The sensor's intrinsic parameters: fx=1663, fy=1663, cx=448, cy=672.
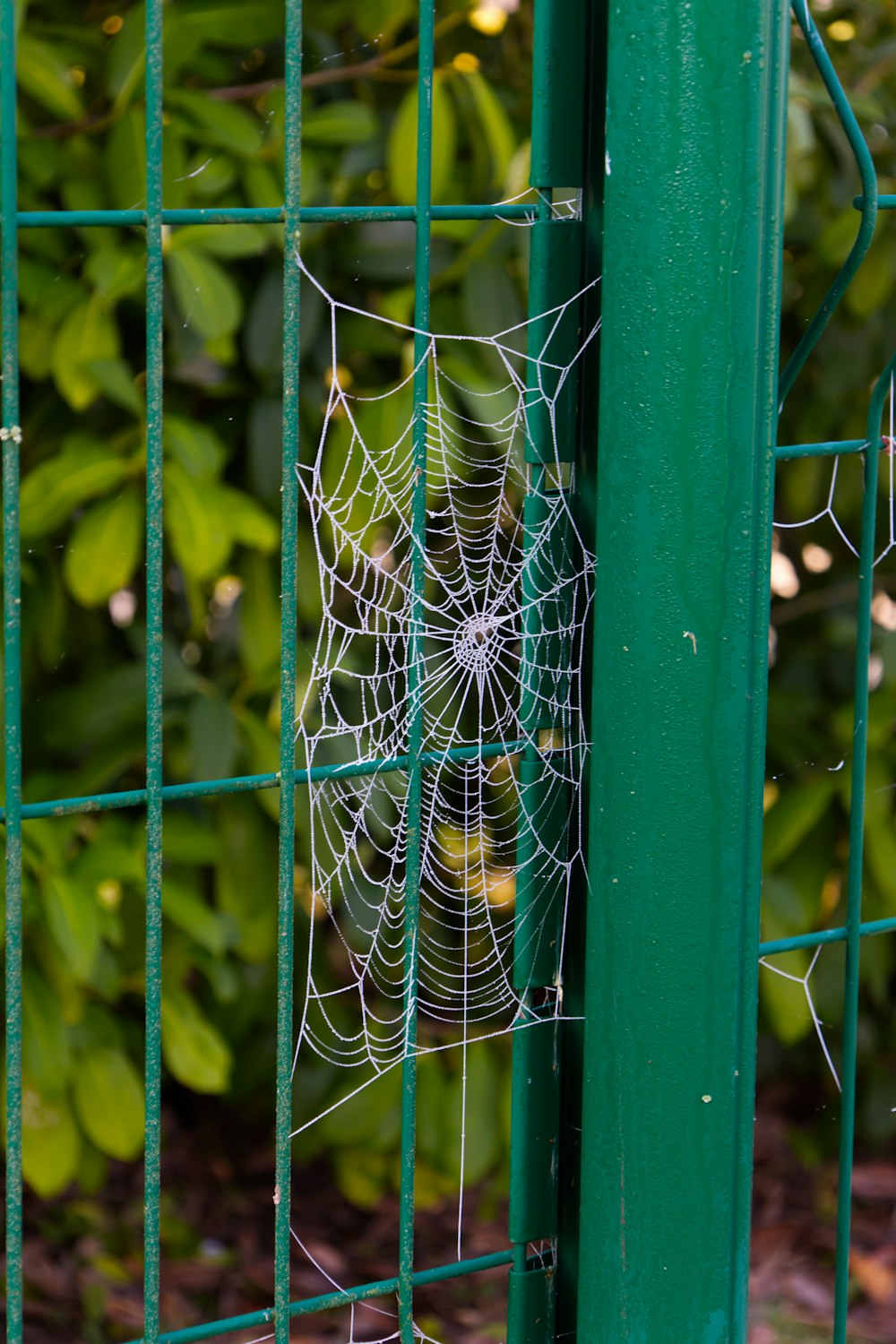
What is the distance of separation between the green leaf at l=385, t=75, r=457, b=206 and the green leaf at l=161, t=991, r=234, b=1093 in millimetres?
1049

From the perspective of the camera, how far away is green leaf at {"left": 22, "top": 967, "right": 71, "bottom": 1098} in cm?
204

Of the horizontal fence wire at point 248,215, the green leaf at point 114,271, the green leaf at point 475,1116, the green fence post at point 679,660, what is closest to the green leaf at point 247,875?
the green leaf at point 475,1116

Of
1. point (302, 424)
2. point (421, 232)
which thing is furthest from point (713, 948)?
point (302, 424)

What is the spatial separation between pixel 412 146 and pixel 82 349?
465mm

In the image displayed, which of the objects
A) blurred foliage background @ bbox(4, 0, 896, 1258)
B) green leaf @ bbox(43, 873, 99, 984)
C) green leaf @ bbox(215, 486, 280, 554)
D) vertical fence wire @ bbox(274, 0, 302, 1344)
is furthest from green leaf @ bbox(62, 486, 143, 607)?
vertical fence wire @ bbox(274, 0, 302, 1344)

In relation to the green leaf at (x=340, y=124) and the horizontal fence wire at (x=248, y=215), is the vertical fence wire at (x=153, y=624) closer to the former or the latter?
the horizontal fence wire at (x=248, y=215)

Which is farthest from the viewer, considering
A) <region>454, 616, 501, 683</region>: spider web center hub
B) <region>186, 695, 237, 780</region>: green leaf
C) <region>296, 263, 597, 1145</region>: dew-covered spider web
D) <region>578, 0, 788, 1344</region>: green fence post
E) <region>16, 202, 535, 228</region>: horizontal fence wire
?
<region>186, 695, 237, 780</region>: green leaf

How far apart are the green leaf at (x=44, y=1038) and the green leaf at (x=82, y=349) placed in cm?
72

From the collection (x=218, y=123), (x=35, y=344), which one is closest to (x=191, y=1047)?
(x=35, y=344)

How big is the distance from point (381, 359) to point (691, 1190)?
4.07ft

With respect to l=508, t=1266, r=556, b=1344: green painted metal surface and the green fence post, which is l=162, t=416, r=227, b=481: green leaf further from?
l=508, t=1266, r=556, b=1344: green painted metal surface

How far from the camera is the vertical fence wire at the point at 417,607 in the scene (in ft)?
4.16

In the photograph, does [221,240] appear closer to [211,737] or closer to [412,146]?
[412,146]

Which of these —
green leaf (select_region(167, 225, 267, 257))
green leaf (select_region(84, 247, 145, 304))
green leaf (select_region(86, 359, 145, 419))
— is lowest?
green leaf (select_region(86, 359, 145, 419))
